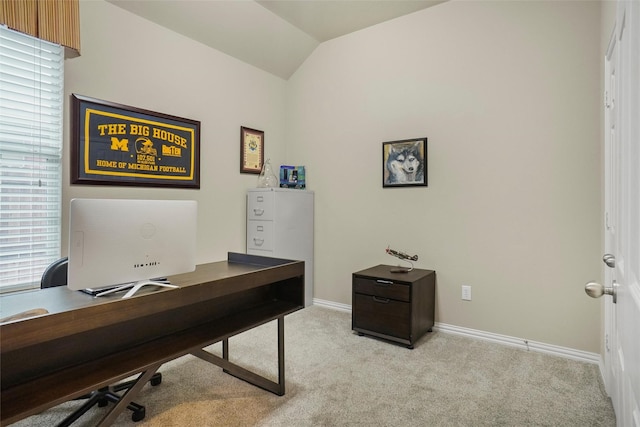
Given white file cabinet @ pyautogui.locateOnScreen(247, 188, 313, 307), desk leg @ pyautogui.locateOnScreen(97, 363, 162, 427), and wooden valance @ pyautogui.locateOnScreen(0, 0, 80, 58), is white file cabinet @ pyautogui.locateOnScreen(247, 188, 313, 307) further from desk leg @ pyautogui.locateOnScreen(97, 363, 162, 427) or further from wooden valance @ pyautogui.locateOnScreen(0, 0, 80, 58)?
desk leg @ pyautogui.locateOnScreen(97, 363, 162, 427)

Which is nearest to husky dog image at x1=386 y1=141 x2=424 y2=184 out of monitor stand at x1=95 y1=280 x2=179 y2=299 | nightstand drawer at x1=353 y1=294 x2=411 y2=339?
nightstand drawer at x1=353 y1=294 x2=411 y2=339

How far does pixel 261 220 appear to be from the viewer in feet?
11.7

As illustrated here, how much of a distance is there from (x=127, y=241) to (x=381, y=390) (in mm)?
1622

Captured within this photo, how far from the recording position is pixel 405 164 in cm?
324

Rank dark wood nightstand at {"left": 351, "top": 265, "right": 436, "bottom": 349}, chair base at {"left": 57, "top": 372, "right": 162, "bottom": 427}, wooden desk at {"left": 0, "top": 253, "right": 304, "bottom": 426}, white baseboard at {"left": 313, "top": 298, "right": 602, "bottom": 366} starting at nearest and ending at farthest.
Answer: wooden desk at {"left": 0, "top": 253, "right": 304, "bottom": 426} → chair base at {"left": 57, "top": 372, "right": 162, "bottom": 427} → white baseboard at {"left": 313, "top": 298, "right": 602, "bottom": 366} → dark wood nightstand at {"left": 351, "top": 265, "right": 436, "bottom": 349}

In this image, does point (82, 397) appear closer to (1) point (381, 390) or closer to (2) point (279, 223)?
(1) point (381, 390)

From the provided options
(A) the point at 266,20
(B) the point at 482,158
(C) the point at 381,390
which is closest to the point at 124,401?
(C) the point at 381,390

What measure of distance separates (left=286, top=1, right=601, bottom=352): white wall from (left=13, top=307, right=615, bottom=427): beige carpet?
0.47m

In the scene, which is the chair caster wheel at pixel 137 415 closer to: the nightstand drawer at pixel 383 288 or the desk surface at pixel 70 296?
the desk surface at pixel 70 296

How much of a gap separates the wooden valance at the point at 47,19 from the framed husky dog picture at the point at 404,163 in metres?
2.53

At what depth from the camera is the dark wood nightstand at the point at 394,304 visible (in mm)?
2686

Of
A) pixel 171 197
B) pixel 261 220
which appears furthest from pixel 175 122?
pixel 261 220

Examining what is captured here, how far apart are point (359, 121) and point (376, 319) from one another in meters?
1.93

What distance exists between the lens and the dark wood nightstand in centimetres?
269
